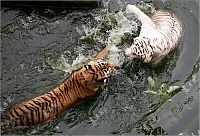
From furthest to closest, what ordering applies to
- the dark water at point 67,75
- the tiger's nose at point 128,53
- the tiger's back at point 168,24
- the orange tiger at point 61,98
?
the tiger's back at point 168,24
the tiger's nose at point 128,53
the dark water at point 67,75
the orange tiger at point 61,98

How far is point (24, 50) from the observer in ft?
17.3

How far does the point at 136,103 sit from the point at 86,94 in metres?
0.53

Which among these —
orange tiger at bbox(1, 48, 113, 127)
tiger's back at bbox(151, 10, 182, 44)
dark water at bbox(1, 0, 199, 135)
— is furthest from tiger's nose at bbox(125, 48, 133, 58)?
tiger's back at bbox(151, 10, 182, 44)

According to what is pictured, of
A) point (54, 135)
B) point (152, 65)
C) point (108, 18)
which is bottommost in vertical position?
point (54, 135)

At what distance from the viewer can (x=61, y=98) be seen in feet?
15.2

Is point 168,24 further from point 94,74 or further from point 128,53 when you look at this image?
point 94,74

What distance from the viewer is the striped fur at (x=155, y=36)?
5211 millimetres

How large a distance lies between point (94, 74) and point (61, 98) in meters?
A: 0.40

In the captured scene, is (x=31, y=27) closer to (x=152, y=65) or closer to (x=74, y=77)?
(x=74, y=77)

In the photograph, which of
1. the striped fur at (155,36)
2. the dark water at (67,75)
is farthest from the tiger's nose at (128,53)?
the dark water at (67,75)

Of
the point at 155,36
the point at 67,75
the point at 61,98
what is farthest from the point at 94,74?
the point at 155,36

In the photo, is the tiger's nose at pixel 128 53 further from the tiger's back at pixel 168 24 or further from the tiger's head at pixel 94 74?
the tiger's back at pixel 168 24

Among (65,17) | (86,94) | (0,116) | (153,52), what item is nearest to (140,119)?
(86,94)

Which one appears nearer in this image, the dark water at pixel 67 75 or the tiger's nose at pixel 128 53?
the dark water at pixel 67 75
